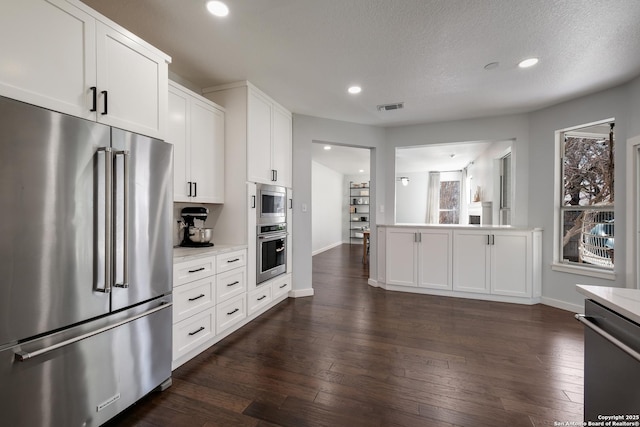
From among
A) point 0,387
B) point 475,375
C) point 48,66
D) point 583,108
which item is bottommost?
point 475,375

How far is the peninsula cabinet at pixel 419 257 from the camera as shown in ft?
13.3

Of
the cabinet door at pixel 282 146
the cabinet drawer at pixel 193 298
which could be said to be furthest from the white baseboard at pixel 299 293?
the cabinet drawer at pixel 193 298

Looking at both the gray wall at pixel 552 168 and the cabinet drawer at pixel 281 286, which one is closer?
the gray wall at pixel 552 168

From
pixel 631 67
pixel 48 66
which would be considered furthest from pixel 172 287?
pixel 631 67

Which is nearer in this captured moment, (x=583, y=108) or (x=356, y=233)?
(x=583, y=108)

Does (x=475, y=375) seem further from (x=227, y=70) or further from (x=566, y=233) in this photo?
(x=227, y=70)

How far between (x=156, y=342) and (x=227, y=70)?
97.6 inches

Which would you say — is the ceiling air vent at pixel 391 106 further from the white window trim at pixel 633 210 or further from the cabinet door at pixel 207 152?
the white window trim at pixel 633 210

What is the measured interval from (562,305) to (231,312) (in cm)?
412

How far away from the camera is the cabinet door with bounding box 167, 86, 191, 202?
7.84ft

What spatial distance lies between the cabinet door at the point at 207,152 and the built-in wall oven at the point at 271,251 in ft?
2.08

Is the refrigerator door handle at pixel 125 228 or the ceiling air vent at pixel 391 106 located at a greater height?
the ceiling air vent at pixel 391 106

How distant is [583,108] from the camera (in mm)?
3324

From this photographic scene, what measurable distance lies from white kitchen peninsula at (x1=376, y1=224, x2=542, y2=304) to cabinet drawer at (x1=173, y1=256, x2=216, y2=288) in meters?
2.85
